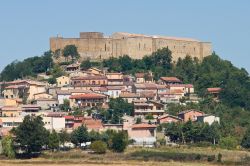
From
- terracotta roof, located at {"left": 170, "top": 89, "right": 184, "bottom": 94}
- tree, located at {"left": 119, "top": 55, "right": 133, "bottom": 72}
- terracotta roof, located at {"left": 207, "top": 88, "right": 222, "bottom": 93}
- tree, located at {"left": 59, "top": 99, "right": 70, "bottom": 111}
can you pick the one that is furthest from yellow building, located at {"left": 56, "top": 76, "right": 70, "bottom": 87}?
terracotta roof, located at {"left": 207, "top": 88, "right": 222, "bottom": 93}

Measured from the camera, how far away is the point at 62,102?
7319cm

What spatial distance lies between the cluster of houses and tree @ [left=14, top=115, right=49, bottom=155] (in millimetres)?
6439

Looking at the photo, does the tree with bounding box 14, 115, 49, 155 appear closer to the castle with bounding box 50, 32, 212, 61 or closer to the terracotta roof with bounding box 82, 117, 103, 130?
the terracotta roof with bounding box 82, 117, 103, 130

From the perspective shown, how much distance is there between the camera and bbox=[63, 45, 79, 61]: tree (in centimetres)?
8425

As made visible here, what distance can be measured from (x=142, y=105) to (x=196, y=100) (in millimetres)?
6471

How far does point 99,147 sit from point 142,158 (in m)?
3.31

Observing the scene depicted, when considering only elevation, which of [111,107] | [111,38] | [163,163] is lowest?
[163,163]

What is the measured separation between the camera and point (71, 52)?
277 ft

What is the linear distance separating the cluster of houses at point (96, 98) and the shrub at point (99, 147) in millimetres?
5529

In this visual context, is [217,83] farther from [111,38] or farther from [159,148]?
[159,148]

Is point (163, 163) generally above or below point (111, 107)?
below

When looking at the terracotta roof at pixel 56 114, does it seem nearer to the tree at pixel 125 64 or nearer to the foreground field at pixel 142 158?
the foreground field at pixel 142 158

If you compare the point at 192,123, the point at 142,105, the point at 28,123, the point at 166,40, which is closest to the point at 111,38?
the point at 166,40

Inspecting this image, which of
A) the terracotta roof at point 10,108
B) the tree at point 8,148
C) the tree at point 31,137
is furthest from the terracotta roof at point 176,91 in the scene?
the tree at point 8,148
